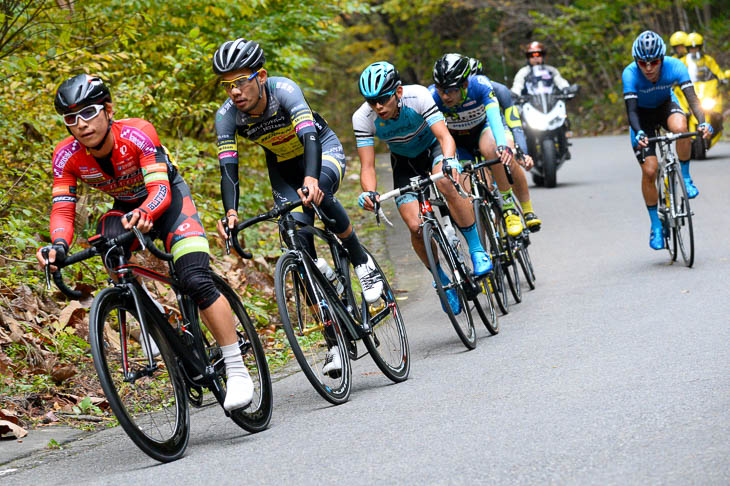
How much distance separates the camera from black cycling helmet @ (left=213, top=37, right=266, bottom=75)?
21.4ft

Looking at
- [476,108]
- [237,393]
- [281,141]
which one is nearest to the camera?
[237,393]

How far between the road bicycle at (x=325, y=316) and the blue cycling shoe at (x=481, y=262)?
57.5 inches

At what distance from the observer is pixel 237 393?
5723 millimetres

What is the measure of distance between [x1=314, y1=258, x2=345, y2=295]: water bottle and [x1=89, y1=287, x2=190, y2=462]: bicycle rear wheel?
1.39 metres

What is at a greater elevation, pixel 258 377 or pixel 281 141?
pixel 281 141

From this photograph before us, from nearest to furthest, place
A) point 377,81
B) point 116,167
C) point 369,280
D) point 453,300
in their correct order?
point 116,167, point 369,280, point 377,81, point 453,300

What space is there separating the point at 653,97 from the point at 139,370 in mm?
7072

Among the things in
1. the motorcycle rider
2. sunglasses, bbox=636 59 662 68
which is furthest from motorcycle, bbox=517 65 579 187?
sunglasses, bbox=636 59 662 68

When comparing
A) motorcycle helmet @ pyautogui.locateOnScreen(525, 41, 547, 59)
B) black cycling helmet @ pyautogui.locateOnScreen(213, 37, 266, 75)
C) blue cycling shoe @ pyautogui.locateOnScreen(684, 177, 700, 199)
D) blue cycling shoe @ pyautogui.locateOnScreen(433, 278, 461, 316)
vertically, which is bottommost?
blue cycling shoe @ pyautogui.locateOnScreen(684, 177, 700, 199)

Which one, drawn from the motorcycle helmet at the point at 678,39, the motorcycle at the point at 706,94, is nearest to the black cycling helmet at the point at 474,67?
the motorcycle at the point at 706,94

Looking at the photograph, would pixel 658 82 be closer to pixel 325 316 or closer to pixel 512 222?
pixel 512 222

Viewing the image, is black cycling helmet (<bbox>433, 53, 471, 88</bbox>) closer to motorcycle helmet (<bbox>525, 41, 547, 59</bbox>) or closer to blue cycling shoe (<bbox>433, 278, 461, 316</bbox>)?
blue cycling shoe (<bbox>433, 278, 461, 316</bbox>)

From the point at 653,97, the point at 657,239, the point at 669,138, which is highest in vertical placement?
the point at 653,97

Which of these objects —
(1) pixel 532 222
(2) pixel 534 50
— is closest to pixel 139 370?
(1) pixel 532 222
